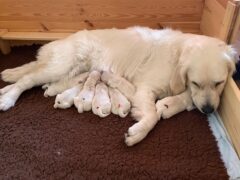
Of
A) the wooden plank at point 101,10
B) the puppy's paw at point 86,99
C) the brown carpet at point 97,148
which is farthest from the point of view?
the wooden plank at point 101,10

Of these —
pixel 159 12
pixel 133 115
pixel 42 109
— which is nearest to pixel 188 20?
pixel 159 12

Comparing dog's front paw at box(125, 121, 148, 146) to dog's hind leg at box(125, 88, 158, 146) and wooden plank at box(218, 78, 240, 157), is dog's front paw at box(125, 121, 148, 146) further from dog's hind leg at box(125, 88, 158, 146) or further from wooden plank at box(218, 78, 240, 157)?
wooden plank at box(218, 78, 240, 157)

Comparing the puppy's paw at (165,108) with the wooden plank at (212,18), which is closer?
the puppy's paw at (165,108)

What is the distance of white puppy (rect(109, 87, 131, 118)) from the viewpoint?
188cm

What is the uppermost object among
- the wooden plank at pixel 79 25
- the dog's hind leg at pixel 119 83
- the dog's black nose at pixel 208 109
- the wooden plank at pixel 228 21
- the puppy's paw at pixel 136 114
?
the wooden plank at pixel 228 21

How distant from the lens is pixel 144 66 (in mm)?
2094

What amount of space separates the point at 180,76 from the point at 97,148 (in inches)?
28.7

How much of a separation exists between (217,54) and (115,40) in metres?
0.84

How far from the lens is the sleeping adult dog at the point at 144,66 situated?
5.64 ft

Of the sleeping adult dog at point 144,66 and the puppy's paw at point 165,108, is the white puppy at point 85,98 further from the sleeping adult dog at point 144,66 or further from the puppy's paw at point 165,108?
the puppy's paw at point 165,108

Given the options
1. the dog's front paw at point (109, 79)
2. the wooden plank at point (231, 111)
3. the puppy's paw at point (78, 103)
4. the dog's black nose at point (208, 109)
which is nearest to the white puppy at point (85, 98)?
the puppy's paw at point (78, 103)

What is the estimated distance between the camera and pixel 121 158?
159 centimetres

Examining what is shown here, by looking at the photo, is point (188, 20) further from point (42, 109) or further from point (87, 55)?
point (42, 109)

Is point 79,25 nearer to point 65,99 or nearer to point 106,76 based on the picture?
point 106,76
